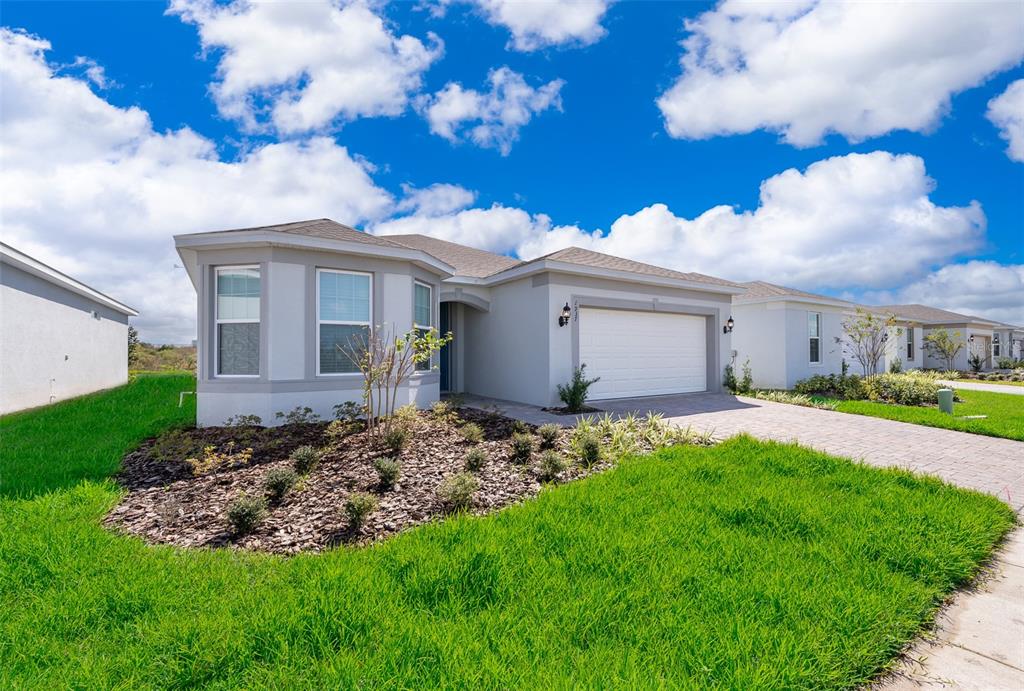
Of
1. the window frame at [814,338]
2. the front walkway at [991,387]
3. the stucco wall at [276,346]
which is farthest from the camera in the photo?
the window frame at [814,338]

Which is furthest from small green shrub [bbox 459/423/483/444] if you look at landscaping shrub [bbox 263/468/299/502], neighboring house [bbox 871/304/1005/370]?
neighboring house [bbox 871/304/1005/370]

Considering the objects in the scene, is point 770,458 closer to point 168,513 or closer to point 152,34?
point 168,513

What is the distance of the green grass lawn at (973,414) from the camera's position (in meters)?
7.99

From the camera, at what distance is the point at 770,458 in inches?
218

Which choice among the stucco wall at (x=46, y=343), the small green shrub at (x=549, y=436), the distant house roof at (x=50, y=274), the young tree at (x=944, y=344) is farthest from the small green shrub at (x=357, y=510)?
the young tree at (x=944, y=344)

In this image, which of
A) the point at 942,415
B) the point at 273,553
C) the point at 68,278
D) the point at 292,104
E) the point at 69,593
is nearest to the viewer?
the point at 69,593

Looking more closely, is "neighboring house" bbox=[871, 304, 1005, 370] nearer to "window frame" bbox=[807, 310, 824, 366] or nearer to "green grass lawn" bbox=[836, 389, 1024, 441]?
"window frame" bbox=[807, 310, 824, 366]

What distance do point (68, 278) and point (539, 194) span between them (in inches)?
565

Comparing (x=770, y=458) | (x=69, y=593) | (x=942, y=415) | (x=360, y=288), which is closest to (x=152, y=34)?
(x=360, y=288)

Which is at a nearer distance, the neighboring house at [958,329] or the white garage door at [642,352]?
the white garage door at [642,352]

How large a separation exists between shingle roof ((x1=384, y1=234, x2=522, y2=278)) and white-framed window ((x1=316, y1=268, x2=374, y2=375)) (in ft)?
13.8

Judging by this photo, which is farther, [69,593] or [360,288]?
[360,288]

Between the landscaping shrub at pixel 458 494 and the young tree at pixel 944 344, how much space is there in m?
29.0

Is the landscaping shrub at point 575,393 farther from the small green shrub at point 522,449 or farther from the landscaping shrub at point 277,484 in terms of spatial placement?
the landscaping shrub at point 277,484
